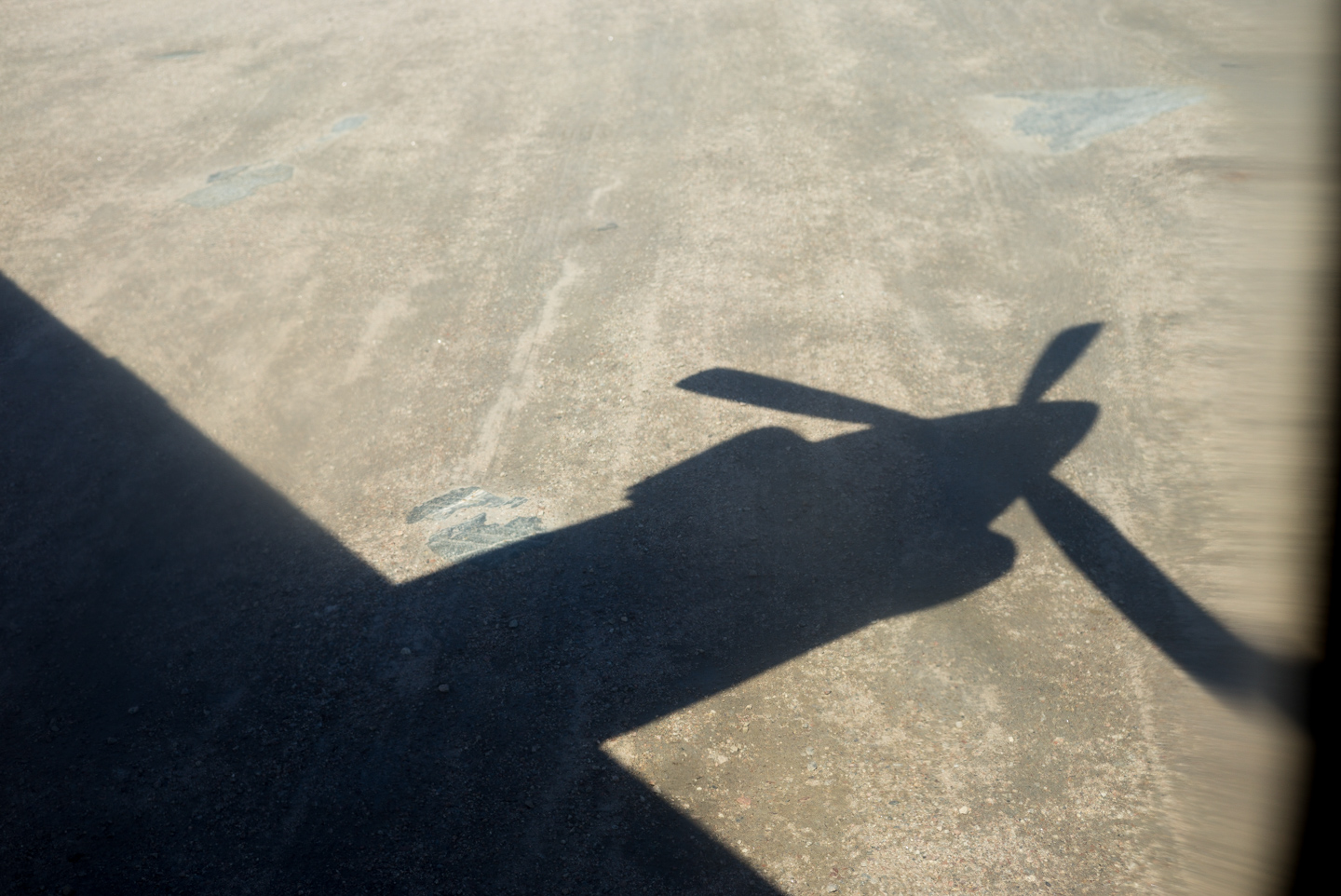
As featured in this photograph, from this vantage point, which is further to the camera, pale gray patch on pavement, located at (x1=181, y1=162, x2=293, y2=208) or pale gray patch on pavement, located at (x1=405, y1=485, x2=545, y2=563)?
pale gray patch on pavement, located at (x1=181, y1=162, x2=293, y2=208)

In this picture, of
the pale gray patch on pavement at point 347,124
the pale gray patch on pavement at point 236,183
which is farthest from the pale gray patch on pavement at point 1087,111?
the pale gray patch on pavement at point 236,183

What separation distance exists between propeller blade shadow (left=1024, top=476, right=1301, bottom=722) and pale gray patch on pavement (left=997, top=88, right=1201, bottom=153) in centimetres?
500

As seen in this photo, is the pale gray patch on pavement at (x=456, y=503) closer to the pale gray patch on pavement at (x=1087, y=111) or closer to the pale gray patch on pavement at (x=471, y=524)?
the pale gray patch on pavement at (x=471, y=524)

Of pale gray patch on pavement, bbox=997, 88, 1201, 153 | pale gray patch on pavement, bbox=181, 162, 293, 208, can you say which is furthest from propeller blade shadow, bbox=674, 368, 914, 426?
pale gray patch on pavement, bbox=181, 162, 293, 208

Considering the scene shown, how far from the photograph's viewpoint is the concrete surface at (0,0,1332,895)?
4480 millimetres

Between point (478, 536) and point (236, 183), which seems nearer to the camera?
point (478, 536)

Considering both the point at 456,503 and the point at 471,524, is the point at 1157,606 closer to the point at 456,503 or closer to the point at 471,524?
the point at 471,524

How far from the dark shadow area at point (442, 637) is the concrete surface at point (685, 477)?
3 centimetres

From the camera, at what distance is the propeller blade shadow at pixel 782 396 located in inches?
258

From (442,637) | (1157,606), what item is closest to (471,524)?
(442,637)

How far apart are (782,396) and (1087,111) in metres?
5.66

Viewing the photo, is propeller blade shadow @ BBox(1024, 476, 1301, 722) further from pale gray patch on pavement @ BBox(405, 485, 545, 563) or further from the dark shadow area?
pale gray patch on pavement @ BBox(405, 485, 545, 563)

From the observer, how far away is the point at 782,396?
675 centimetres

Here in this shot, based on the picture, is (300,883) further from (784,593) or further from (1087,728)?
(1087,728)
